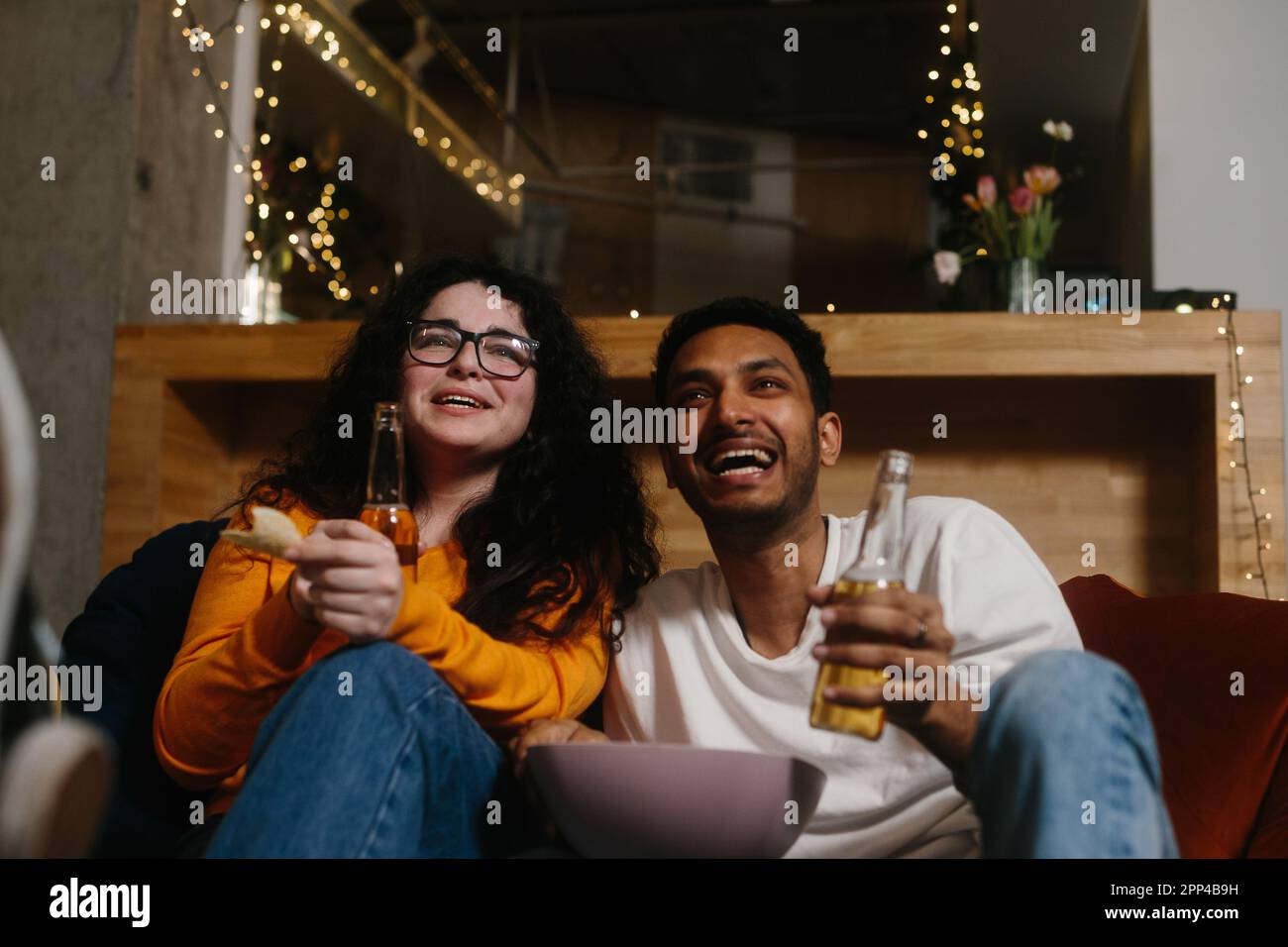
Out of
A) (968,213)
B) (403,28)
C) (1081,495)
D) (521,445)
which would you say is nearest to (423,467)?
(521,445)

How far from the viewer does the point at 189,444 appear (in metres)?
2.36

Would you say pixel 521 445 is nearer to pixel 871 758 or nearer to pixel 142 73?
pixel 871 758

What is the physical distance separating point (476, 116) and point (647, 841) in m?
5.61

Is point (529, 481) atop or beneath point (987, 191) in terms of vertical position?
beneath

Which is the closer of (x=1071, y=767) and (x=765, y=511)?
(x=1071, y=767)

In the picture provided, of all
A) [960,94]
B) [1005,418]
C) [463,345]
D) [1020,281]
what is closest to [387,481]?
[463,345]

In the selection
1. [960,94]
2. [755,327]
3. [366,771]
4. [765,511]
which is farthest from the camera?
A: [960,94]

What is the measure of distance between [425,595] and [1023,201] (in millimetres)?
1692

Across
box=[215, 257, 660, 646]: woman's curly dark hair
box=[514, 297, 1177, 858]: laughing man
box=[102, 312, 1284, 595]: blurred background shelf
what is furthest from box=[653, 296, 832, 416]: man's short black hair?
box=[102, 312, 1284, 595]: blurred background shelf

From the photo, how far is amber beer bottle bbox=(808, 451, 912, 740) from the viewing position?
2.96ft

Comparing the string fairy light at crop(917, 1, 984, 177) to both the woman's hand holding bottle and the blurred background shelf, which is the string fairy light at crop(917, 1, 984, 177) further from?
the woman's hand holding bottle

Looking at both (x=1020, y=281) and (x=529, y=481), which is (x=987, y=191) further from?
(x=529, y=481)

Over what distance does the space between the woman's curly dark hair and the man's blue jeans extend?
250mm

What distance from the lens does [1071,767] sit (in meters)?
0.84
